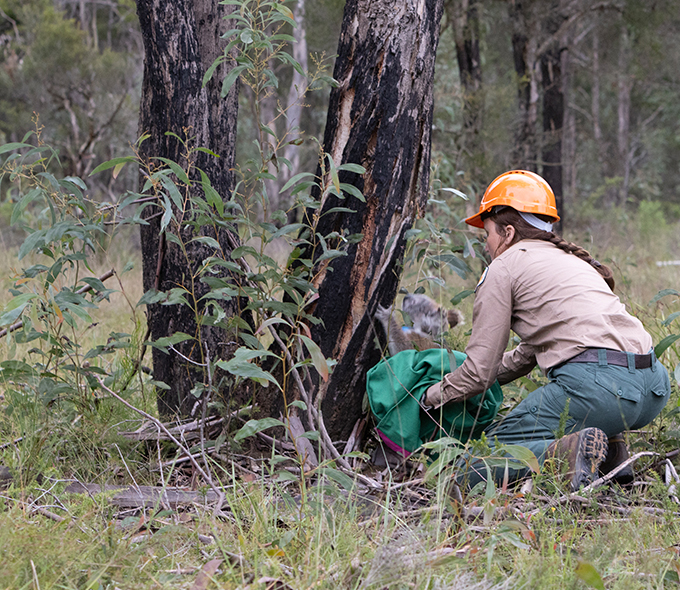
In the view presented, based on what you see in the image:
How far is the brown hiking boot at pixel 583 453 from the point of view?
2.30m

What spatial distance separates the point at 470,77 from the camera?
889 cm

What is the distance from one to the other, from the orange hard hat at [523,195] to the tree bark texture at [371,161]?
0.33 m

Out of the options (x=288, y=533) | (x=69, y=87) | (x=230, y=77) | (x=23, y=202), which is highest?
(x=69, y=87)

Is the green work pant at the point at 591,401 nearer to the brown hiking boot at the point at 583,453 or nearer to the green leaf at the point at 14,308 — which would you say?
the brown hiking boot at the point at 583,453

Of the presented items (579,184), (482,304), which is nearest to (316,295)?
(482,304)

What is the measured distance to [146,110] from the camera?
9.34 feet

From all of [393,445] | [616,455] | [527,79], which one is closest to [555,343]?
[616,455]

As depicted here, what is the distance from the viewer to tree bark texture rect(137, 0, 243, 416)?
2.70 m

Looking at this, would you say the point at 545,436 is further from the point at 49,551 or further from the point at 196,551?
the point at 49,551

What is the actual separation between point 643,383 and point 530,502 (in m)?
0.71

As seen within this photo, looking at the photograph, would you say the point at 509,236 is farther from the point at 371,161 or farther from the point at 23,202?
the point at 23,202

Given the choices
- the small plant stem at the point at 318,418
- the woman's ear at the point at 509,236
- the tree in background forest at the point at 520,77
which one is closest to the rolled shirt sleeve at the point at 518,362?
the woman's ear at the point at 509,236

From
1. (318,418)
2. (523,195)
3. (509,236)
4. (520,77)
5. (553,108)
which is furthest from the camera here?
(553,108)

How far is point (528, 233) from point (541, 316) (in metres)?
0.38
